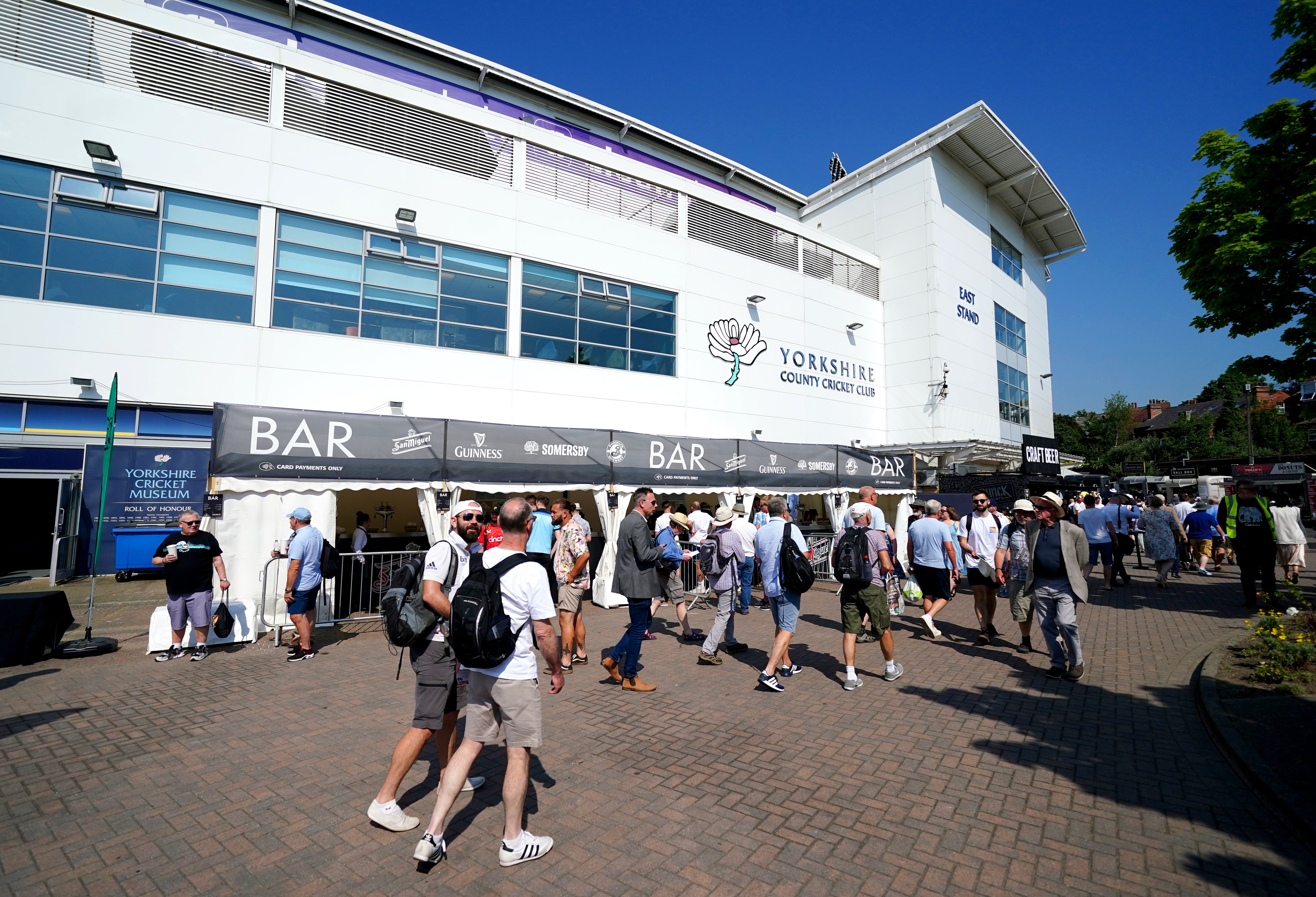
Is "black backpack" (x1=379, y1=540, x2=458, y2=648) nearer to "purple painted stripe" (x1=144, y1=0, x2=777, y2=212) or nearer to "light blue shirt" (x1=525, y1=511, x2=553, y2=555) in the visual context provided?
"light blue shirt" (x1=525, y1=511, x2=553, y2=555)

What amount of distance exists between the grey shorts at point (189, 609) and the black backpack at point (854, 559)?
7340 millimetres

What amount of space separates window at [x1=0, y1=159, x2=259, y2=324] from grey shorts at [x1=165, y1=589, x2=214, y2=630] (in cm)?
618

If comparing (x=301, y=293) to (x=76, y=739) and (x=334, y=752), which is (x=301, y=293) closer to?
(x=76, y=739)

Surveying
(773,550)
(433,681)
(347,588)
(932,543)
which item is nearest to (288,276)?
(347,588)

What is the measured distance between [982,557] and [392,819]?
7569 millimetres

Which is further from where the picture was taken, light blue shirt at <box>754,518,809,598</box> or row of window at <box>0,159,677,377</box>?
row of window at <box>0,159,677,377</box>

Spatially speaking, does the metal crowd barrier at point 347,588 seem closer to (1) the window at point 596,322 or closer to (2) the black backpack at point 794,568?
(2) the black backpack at point 794,568

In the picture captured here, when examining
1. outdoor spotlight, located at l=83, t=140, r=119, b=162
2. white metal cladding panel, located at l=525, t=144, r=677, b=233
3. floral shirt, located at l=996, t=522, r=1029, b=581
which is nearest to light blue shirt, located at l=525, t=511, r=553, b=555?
floral shirt, located at l=996, t=522, r=1029, b=581

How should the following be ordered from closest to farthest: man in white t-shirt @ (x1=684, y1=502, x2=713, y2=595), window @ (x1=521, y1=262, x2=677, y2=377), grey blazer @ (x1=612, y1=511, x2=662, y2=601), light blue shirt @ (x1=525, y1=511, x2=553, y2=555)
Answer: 1. grey blazer @ (x1=612, y1=511, x2=662, y2=601)
2. light blue shirt @ (x1=525, y1=511, x2=553, y2=555)
3. man in white t-shirt @ (x1=684, y1=502, x2=713, y2=595)
4. window @ (x1=521, y1=262, x2=677, y2=377)

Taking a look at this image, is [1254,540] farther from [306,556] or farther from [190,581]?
[190,581]

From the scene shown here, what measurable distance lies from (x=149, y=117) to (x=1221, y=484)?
151 feet

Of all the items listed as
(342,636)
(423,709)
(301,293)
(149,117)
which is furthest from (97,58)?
(423,709)

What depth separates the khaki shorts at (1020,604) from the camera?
23.9 feet

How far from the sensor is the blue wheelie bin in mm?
12273
